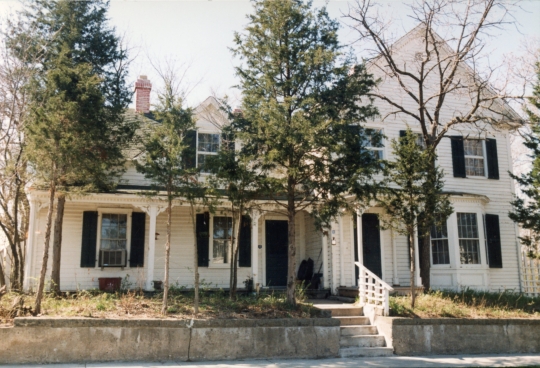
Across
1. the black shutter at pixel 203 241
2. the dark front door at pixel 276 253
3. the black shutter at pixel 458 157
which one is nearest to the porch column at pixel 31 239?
the black shutter at pixel 203 241

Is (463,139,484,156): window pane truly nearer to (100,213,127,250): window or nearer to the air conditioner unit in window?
(100,213,127,250): window

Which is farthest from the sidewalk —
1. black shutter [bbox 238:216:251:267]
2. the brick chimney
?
the brick chimney

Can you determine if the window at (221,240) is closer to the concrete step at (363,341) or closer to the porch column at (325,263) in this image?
the porch column at (325,263)

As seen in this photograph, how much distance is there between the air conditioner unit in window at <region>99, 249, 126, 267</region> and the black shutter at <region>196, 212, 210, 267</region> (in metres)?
2.26

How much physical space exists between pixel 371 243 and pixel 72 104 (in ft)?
33.8

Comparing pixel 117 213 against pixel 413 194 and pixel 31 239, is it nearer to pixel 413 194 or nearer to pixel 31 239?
pixel 31 239

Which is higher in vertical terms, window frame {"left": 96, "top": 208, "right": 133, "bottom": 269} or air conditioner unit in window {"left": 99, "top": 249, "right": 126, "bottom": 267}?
window frame {"left": 96, "top": 208, "right": 133, "bottom": 269}

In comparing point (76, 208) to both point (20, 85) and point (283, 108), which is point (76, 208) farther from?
point (283, 108)

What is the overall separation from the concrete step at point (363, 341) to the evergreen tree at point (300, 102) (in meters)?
1.43

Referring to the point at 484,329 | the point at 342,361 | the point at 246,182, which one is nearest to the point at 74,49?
the point at 246,182

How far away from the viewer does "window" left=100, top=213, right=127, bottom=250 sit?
14.7 metres

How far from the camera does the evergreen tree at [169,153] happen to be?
9.91 m

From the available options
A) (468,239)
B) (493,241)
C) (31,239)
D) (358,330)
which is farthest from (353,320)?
(31,239)

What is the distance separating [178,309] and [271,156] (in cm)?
366
